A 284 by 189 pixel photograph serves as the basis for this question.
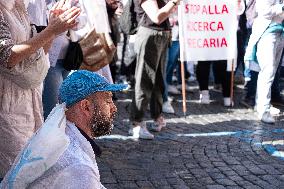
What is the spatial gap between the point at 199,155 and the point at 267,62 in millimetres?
2291

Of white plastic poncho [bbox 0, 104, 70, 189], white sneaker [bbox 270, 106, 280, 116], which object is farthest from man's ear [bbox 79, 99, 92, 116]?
white sneaker [bbox 270, 106, 280, 116]

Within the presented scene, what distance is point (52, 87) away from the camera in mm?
4910

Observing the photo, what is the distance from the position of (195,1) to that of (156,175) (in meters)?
3.60

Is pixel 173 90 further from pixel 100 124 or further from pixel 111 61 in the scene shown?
pixel 100 124

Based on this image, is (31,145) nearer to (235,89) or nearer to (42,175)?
(42,175)

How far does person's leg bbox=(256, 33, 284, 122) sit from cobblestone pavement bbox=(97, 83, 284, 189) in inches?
11.6

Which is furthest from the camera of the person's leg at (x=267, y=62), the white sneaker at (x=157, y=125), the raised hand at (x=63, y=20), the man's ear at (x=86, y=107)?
the person's leg at (x=267, y=62)

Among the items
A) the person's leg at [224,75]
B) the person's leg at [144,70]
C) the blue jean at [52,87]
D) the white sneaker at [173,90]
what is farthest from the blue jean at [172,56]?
the blue jean at [52,87]

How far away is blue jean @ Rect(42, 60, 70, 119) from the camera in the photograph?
4.82m

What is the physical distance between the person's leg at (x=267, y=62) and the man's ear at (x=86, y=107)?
18.3 feet

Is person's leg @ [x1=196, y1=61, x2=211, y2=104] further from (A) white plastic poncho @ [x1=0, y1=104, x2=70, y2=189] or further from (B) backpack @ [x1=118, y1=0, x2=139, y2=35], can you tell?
(A) white plastic poncho @ [x1=0, y1=104, x2=70, y2=189]

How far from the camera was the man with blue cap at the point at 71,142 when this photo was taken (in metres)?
2.19

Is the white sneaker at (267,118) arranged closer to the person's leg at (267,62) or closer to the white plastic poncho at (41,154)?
the person's leg at (267,62)

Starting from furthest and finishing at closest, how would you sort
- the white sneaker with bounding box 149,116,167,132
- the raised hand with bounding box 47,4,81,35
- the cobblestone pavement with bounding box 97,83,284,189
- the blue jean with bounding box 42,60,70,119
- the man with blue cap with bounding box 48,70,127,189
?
the white sneaker with bounding box 149,116,167,132 < the cobblestone pavement with bounding box 97,83,284,189 < the blue jean with bounding box 42,60,70,119 < the raised hand with bounding box 47,4,81,35 < the man with blue cap with bounding box 48,70,127,189
